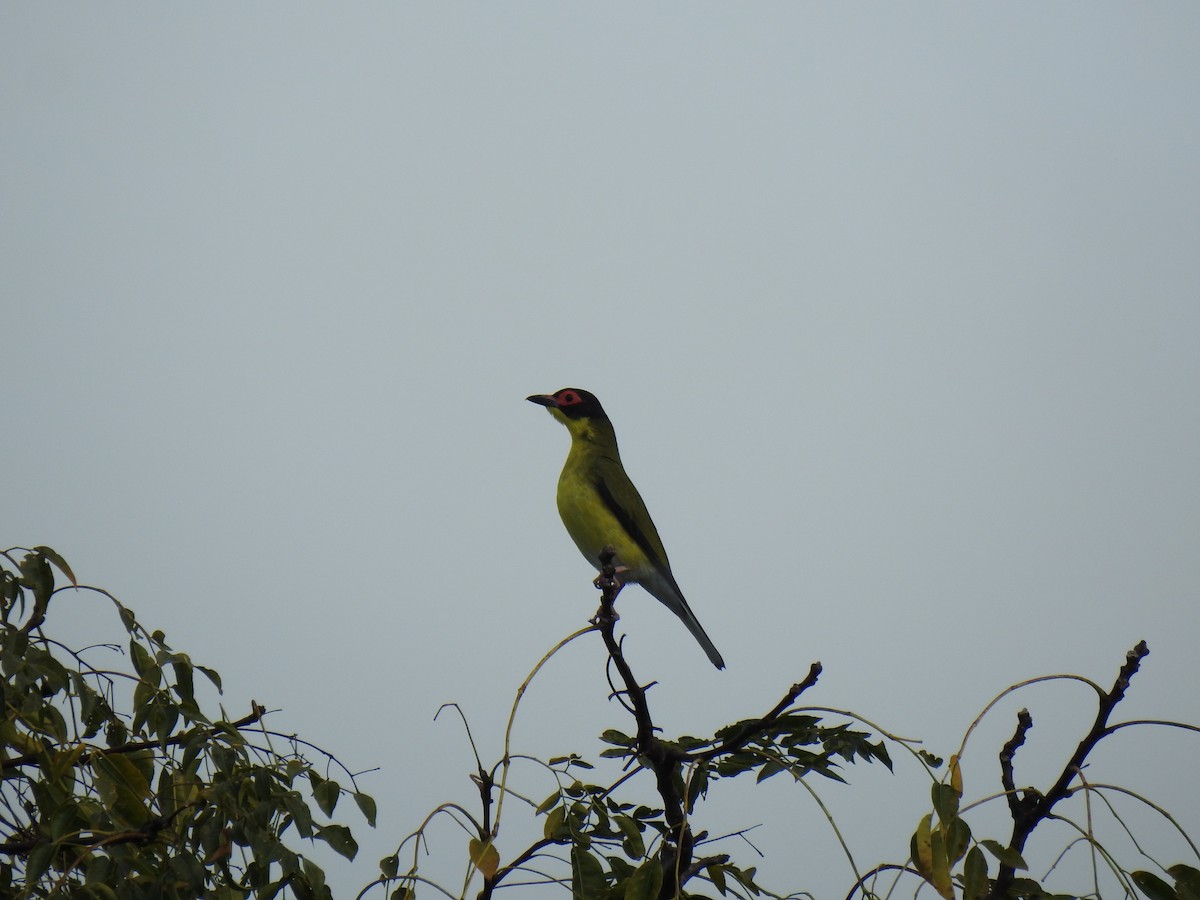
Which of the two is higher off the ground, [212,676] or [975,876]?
[212,676]

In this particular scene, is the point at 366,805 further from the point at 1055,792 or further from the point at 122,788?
the point at 1055,792

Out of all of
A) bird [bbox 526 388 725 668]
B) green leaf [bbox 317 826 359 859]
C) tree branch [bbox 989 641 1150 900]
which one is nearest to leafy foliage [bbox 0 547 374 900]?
green leaf [bbox 317 826 359 859]

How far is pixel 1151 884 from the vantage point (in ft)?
7.04

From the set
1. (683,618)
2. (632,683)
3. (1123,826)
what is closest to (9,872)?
(632,683)

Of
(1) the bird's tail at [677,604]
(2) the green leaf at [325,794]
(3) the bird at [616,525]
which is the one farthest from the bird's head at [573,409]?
(2) the green leaf at [325,794]

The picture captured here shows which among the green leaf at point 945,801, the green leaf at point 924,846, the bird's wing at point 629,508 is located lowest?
the green leaf at point 924,846

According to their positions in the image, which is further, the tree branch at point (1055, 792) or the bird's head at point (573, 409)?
the bird's head at point (573, 409)

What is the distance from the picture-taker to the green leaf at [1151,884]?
2139mm

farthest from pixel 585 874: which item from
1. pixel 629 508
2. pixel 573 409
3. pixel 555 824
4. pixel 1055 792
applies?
pixel 573 409

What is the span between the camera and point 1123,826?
2.18m

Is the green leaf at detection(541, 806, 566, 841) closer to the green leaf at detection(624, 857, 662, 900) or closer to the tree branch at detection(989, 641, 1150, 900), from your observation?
the green leaf at detection(624, 857, 662, 900)

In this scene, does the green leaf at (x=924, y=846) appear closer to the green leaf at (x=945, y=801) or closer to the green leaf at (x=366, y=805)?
the green leaf at (x=945, y=801)

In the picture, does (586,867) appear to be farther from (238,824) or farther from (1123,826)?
(1123,826)

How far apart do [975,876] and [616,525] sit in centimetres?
470
